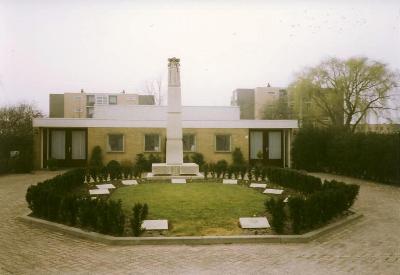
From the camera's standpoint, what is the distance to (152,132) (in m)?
26.8

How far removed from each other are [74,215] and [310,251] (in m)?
5.19

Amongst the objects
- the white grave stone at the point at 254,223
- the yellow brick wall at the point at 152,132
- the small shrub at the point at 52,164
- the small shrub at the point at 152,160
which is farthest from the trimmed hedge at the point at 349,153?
the small shrub at the point at 52,164

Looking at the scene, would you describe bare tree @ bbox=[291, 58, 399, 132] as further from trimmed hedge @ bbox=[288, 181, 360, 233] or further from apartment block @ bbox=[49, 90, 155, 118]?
apartment block @ bbox=[49, 90, 155, 118]

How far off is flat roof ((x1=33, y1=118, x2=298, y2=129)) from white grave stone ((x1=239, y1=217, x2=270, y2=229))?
57.9 ft

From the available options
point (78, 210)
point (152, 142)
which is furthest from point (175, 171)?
point (78, 210)

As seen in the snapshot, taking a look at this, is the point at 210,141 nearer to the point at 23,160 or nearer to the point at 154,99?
the point at 23,160

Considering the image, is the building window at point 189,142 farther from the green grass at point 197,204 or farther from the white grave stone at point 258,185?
the green grass at point 197,204

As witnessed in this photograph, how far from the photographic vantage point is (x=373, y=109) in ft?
120

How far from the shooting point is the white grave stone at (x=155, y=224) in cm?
894

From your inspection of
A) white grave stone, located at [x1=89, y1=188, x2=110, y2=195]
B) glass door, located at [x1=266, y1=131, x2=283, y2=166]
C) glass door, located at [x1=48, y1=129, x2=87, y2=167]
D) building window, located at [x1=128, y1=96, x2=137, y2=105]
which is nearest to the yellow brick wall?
glass door, located at [x1=48, y1=129, x2=87, y2=167]

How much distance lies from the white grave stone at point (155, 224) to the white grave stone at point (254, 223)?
1731mm

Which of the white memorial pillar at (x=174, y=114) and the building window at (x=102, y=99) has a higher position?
the building window at (x=102, y=99)

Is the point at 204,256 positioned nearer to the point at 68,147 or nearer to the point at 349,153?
the point at 349,153

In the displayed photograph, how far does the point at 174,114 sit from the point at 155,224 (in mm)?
10276
